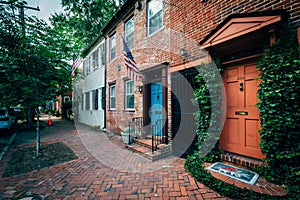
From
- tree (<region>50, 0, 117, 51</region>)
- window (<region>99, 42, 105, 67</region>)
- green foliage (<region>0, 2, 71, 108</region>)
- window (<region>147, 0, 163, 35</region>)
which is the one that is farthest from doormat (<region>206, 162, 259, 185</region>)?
tree (<region>50, 0, 117, 51</region>)

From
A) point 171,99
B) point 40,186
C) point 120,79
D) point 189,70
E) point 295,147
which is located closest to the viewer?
point 295,147

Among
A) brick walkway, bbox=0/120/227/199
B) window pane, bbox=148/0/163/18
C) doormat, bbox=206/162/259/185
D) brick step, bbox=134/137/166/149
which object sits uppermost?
window pane, bbox=148/0/163/18

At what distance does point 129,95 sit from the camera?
23.6 ft

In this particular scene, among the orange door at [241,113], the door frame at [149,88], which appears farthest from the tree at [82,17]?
the orange door at [241,113]

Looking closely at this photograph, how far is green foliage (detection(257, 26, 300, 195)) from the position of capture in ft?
7.23

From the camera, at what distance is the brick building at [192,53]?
9.22 feet

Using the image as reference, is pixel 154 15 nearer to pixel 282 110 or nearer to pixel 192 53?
pixel 192 53

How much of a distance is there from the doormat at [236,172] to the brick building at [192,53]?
0.44 meters

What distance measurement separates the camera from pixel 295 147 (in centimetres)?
221

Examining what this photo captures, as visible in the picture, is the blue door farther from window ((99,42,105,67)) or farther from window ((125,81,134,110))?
window ((99,42,105,67))

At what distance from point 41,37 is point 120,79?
12.0ft

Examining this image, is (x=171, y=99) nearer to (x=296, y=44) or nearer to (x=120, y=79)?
(x=296, y=44)

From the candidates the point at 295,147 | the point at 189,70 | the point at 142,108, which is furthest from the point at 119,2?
the point at 295,147

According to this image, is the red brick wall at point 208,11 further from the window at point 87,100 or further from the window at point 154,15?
the window at point 87,100
